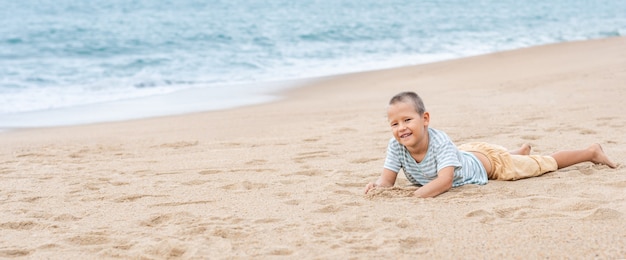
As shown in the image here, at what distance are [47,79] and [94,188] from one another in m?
9.50

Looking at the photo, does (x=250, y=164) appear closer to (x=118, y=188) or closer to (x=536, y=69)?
(x=118, y=188)

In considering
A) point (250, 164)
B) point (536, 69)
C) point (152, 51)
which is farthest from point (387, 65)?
point (250, 164)

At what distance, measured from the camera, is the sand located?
3369 millimetres

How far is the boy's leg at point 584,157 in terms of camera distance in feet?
16.0

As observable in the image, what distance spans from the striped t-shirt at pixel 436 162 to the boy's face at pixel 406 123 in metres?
0.17

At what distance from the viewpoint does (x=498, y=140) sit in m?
6.17

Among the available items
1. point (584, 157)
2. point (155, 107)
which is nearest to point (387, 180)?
point (584, 157)

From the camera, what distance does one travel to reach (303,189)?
4656mm

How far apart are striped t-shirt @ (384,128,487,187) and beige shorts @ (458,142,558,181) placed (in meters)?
0.11

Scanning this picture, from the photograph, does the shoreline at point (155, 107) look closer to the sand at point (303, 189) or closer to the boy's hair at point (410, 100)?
the sand at point (303, 189)

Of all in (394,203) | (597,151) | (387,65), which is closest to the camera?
(394,203)

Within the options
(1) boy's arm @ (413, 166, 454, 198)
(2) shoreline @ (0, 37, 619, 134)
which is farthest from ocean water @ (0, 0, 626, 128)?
(1) boy's arm @ (413, 166, 454, 198)

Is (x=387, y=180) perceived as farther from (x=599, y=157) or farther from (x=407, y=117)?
(x=599, y=157)

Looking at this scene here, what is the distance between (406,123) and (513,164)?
949mm
